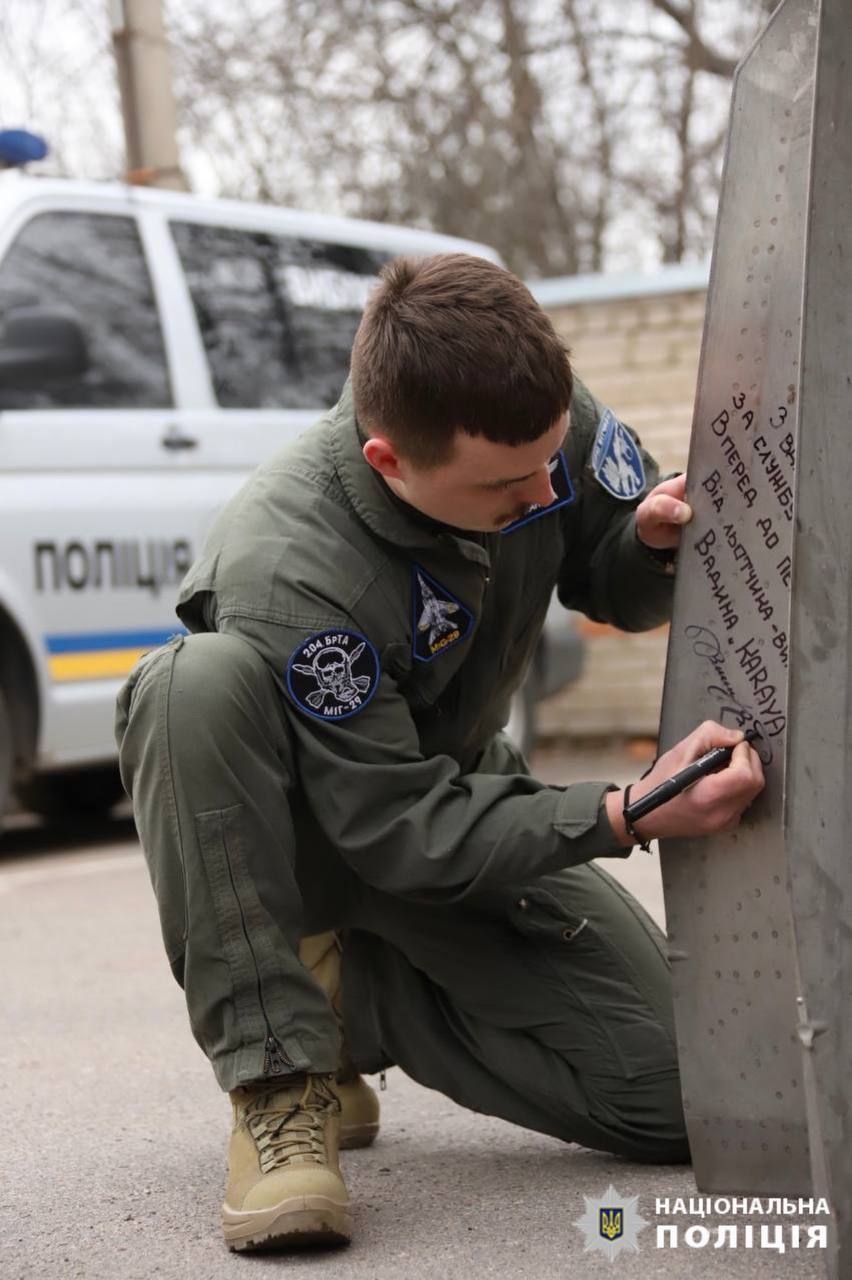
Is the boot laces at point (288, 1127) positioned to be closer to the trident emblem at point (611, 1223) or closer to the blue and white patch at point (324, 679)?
the trident emblem at point (611, 1223)

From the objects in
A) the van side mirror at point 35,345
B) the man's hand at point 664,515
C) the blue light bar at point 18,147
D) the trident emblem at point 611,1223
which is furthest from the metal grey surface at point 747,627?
the blue light bar at point 18,147

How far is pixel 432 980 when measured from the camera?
2334 millimetres

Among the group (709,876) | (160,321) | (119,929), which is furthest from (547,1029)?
(160,321)

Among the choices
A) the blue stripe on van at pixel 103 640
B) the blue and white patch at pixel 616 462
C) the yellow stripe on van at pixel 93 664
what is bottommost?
the yellow stripe on van at pixel 93 664

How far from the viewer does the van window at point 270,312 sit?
17.9ft

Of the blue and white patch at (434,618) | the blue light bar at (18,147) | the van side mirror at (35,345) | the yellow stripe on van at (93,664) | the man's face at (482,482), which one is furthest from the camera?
the blue light bar at (18,147)

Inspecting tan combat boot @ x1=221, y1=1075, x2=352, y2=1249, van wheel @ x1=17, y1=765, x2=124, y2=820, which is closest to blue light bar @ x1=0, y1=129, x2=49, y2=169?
van wheel @ x1=17, y1=765, x2=124, y2=820

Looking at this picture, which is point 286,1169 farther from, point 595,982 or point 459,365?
point 459,365

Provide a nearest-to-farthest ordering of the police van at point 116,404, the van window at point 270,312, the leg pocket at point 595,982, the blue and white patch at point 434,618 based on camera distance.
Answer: the blue and white patch at point 434,618
the leg pocket at point 595,982
the police van at point 116,404
the van window at point 270,312

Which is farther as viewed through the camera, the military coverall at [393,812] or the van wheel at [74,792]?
the van wheel at [74,792]

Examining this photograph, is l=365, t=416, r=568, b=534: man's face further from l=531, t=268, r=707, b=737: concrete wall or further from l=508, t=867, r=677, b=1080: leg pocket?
l=531, t=268, r=707, b=737: concrete wall

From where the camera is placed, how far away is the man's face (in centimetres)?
203

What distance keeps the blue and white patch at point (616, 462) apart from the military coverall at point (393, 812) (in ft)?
0.05

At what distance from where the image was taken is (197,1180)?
2.32 meters
